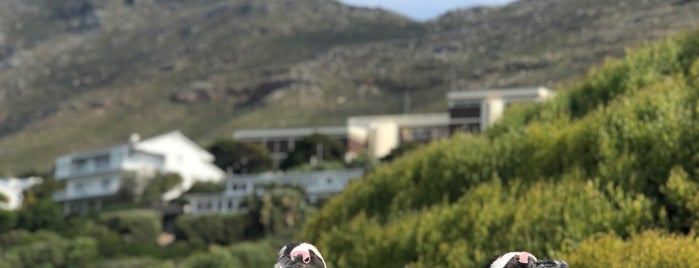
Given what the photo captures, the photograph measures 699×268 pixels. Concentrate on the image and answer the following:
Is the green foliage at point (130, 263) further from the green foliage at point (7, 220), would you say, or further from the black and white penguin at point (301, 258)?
the black and white penguin at point (301, 258)

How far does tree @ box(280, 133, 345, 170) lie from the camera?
106m

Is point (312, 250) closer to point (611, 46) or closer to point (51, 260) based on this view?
point (51, 260)

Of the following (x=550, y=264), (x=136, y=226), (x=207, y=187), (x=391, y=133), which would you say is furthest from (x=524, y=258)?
(x=391, y=133)

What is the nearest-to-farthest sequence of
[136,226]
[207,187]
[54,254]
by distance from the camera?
[54,254]
[136,226]
[207,187]

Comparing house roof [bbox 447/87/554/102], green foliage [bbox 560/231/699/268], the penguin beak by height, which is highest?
the penguin beak

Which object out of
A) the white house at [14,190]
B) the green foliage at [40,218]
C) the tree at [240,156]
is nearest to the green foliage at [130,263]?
the green foliage at [40,218]

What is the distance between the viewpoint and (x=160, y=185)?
9638cm

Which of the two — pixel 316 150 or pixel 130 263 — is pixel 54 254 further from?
pixel 316 150

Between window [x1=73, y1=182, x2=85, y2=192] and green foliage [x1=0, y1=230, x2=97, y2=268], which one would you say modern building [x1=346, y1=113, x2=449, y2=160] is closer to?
window [x1=73, y1=182, x2=85, y2=192]

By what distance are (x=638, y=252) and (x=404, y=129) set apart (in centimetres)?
9906

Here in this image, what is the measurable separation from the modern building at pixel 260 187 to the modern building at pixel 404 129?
1293 cm

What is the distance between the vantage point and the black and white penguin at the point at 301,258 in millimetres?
5449

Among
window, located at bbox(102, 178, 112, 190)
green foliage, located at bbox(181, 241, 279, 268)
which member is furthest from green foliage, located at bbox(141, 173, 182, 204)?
green foliage, located at bbox(181, 241, 279, 268)

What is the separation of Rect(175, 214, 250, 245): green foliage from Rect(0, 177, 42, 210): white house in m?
21.0
